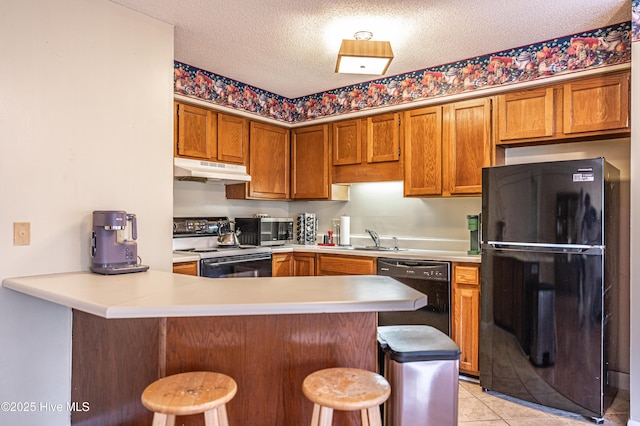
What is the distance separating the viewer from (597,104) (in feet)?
9.07

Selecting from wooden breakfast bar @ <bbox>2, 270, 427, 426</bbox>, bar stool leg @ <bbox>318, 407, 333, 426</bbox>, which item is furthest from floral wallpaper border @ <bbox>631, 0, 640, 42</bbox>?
bar stool leg @ <bbox>318, 407, 333, 426</bbox>

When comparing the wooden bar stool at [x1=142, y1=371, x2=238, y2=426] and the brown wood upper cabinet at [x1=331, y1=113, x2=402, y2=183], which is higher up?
the brown wood upper cabinet at [x1=331, y1=113, x2=402, y2=183]

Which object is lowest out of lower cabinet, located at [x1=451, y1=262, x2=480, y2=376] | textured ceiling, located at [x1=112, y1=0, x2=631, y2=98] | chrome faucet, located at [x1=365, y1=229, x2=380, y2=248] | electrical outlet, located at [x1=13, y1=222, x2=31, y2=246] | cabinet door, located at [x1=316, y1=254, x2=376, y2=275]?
lower cabinet, located at [x1=451, y1=262, x2=480, y2=376]

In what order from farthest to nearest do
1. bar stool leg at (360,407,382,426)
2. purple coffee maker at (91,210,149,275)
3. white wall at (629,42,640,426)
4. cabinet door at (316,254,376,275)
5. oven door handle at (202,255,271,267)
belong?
cabinet door at (316,254,376,275)
oven door handle at (202,255,271,267)
white wall at (629,42,640,426)
purple coffee maker at (91,210,149,275)
bar stool leg at (360,407,382,426)

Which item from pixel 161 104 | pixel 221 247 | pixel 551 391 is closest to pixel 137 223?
pixel 161 104

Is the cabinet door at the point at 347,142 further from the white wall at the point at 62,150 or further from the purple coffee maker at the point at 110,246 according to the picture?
the purple coffee maker at the point at 110,246

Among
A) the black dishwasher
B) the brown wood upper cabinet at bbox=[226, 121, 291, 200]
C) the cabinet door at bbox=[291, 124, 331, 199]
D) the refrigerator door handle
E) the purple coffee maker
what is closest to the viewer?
the purple coffee maker

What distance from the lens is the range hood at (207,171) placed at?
128 inches

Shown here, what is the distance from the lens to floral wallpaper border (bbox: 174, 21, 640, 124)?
2.74 metres

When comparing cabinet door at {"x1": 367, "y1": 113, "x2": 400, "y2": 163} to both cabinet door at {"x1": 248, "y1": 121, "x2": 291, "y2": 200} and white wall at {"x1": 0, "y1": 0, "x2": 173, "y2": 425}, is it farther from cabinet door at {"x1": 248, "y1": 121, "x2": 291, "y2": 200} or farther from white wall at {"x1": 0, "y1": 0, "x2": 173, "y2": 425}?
white wall at {"x1": 0, "y1": 0, "x2": 173, "y2": 425}

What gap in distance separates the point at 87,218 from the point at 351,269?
2.18 metres

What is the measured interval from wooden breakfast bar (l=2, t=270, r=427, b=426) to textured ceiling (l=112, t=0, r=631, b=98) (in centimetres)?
Result: 162

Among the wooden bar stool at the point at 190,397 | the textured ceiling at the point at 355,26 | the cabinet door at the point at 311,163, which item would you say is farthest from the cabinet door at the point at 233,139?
the wooden bar stool at the point at 190,397

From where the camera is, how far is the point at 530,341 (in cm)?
265
